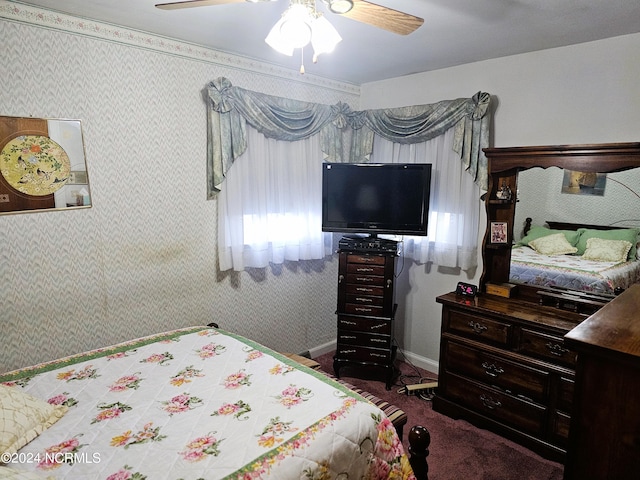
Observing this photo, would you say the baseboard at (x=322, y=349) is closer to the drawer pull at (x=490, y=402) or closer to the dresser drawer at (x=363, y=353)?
the dresser drawer at (x=363, y=353)

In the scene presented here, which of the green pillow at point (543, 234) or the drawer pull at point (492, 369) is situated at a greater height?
the green pillow at point (543, 234)

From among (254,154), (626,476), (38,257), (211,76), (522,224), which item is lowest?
(626,476)

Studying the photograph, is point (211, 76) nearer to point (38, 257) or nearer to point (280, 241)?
point (280, 241)

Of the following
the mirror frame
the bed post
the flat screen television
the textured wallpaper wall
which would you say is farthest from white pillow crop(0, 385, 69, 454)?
the mirror frame

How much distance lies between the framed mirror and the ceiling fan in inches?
44.5

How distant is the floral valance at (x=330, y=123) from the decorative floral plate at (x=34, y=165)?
92 cm

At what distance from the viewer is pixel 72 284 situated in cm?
237

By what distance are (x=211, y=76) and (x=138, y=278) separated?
1.47 meters

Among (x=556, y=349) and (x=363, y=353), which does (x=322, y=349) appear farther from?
(x=556, y=349)

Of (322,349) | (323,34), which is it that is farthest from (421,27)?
(322,349)

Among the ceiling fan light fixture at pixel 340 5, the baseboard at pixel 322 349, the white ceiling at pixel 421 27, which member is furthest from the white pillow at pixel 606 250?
the baseboard at pixel 322 349

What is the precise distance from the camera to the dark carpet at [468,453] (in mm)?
2291

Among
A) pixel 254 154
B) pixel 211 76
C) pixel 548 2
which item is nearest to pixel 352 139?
pixel 254 154

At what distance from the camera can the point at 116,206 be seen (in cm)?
251
